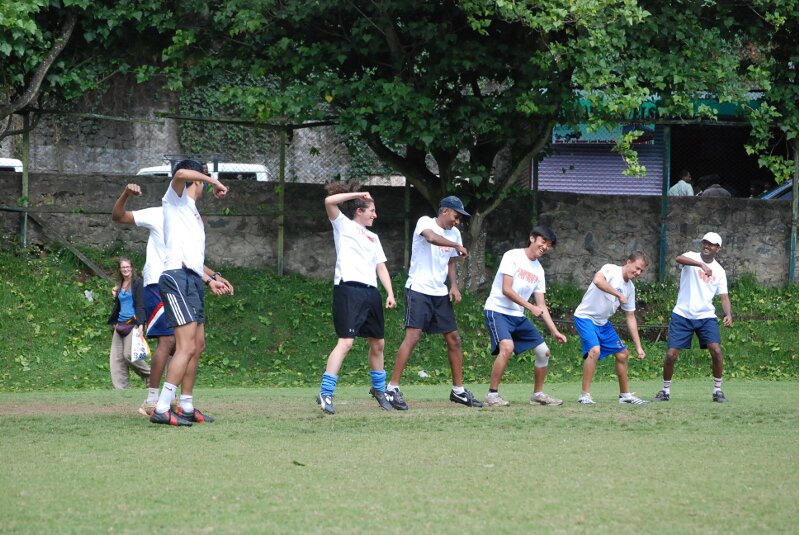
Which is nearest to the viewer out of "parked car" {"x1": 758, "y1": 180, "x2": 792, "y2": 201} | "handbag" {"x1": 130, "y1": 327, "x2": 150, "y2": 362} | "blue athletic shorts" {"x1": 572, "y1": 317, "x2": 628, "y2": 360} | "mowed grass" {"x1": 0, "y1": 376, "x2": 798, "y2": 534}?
"mowed grass" {"x1": 0, "y1": 376, "x2": 798, "y2": 534}

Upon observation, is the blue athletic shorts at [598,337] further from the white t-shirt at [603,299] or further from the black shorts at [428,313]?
the black shorts at [428,313]

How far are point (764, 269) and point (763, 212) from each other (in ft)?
3.23

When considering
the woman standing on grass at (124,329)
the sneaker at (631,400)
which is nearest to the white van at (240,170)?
the woman standing on grass at (124,329)

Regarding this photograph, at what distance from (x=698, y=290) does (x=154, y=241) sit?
5.58 metres

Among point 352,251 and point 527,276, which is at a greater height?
point 352,251

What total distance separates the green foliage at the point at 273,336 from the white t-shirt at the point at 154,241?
4.65 meters

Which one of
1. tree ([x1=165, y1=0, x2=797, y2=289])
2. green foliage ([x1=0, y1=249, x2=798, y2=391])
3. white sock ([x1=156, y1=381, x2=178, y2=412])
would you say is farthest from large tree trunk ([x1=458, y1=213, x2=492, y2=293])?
white sock ([x1=156, y1=381, x2=178, y2=412])

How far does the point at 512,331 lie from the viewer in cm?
1112

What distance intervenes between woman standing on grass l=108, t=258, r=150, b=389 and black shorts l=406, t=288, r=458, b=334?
14.1 ft

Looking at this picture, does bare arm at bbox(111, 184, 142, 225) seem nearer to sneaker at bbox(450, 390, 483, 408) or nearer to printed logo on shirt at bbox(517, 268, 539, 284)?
sneaker at bbox(450, 390, 483, 408)

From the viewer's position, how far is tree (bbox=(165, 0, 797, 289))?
55.3 feet

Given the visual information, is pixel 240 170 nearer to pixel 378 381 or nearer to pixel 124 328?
pixel 124 328

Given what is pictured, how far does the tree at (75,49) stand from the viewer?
17797 millimetres

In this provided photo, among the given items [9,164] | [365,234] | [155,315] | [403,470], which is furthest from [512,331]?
[9,164]
